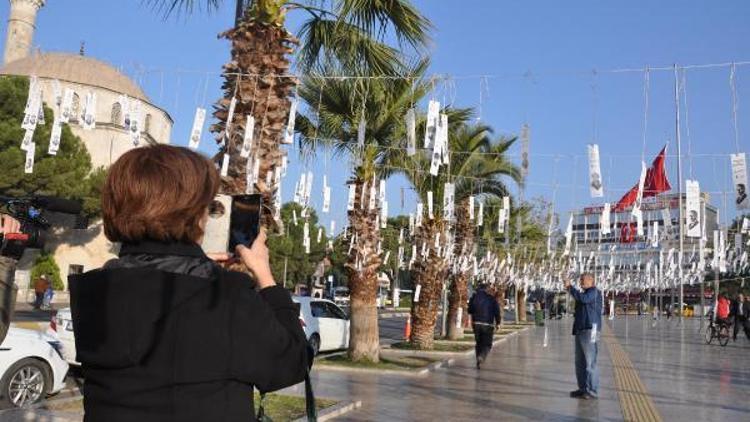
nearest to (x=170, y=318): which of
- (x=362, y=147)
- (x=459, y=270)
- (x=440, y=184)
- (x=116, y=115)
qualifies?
(x=362, y=147)

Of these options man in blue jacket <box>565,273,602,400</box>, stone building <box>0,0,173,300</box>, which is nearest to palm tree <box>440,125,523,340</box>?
man in blue jacket <box>565,273,602,400</box>

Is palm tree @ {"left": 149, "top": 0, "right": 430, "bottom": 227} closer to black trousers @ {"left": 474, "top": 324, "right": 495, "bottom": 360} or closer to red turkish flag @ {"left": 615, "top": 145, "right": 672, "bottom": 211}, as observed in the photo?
black trousers @ {"left": 474, "top": 324, "right": 495, "bottom": 360}

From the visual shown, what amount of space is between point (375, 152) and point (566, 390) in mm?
6158

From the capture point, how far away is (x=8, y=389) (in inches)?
328

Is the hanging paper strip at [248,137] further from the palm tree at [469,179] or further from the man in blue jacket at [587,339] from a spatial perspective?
the palm tree at [469,179]

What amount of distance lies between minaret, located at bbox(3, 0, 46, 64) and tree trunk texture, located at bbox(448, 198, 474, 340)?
4014 centimetres

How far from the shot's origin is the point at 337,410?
8477 mm

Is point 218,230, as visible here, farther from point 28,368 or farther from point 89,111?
point 89,111

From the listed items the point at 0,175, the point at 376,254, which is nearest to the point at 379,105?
the point at 376,254

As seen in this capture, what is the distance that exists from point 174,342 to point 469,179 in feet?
66.9

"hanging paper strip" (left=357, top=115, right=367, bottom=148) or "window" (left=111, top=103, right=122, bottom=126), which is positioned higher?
"window" (left=111, top=103, right=122, bottom=126)

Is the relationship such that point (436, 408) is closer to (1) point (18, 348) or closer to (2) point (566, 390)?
(2) point (566, 390)

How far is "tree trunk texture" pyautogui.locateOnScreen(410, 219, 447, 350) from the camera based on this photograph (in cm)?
1848

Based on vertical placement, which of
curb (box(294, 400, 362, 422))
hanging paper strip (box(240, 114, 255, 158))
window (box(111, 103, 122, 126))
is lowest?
curb (box(294, 400, 362, 422))
